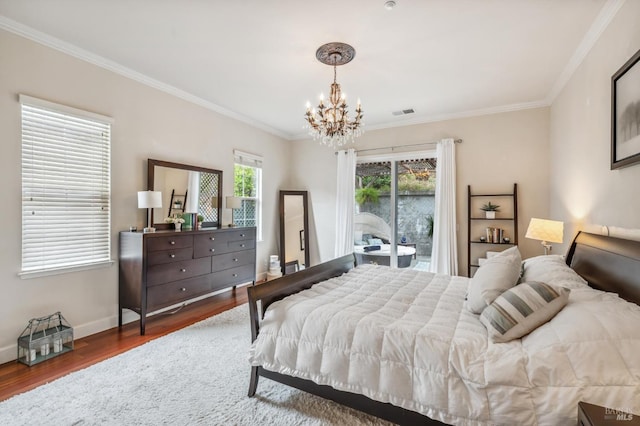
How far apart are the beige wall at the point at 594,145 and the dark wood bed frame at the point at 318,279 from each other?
0.73ft

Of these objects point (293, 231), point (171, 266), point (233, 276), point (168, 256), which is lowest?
point (233, 276)

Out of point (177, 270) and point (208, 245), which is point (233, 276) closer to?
point (208, 245)

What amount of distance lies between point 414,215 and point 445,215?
56 cm

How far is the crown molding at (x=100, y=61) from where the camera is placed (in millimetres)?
2537

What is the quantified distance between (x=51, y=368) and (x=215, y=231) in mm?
1969

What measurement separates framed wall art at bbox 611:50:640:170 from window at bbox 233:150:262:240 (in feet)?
14.6

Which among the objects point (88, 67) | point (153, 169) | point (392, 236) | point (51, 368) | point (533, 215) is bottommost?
point (51, 368)

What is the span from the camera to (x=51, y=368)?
245 centimetres

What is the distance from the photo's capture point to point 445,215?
4605mm

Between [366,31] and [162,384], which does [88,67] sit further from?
[162,384]

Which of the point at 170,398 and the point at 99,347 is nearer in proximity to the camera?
the point at 170,398

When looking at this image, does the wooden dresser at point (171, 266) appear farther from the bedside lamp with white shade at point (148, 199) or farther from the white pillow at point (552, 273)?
the white pillow at point (552, 273)

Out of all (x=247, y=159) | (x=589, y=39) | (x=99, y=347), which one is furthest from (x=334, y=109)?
(x=99, y=347)

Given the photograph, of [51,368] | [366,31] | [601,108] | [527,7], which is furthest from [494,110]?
[51,368]
